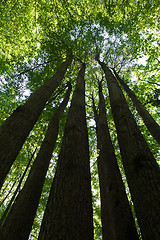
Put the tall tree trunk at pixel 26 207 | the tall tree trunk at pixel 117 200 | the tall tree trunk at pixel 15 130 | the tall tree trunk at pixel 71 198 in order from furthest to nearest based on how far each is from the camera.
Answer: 1. the tall tree trunk at pixel 26 207
2. the tall tree trunk at pixel 117 200
3. the tall tree trunk at pixel 15 130
4. the tall tree trunk at pixel 71 198

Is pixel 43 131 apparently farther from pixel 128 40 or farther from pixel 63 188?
pixel 128 40

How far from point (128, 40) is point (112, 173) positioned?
11.3 meters

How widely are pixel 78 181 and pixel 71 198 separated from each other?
255 mm

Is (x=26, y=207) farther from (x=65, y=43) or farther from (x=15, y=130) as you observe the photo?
(x=65, y=43)

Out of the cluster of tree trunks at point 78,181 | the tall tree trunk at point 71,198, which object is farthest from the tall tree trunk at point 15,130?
the tall tree trunk at point 71,198

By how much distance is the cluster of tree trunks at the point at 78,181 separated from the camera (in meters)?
1.45

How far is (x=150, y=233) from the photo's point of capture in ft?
4.47

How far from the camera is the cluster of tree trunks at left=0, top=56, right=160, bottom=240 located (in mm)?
1448

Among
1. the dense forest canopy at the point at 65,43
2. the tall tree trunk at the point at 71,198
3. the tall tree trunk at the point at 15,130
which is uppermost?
the dense forest canopy at the point at 65,43

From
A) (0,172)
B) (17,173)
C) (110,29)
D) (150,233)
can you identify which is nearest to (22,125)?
(0,172)

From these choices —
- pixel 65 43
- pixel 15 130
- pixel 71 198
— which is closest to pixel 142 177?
pixel 71 198

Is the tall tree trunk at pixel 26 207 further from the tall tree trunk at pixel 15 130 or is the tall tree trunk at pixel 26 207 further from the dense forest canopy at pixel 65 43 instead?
the dense forest canopy at pixel 65 43

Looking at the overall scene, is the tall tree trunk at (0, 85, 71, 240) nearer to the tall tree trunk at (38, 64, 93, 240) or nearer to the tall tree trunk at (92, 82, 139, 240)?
the tall tree trunk at (92, 82, 139, 240)

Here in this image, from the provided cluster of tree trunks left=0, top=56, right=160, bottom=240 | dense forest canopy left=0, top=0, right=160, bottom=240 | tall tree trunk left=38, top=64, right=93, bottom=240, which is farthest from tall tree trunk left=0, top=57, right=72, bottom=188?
dense forest canopy left=0, top=0, right=160, bottom=240
